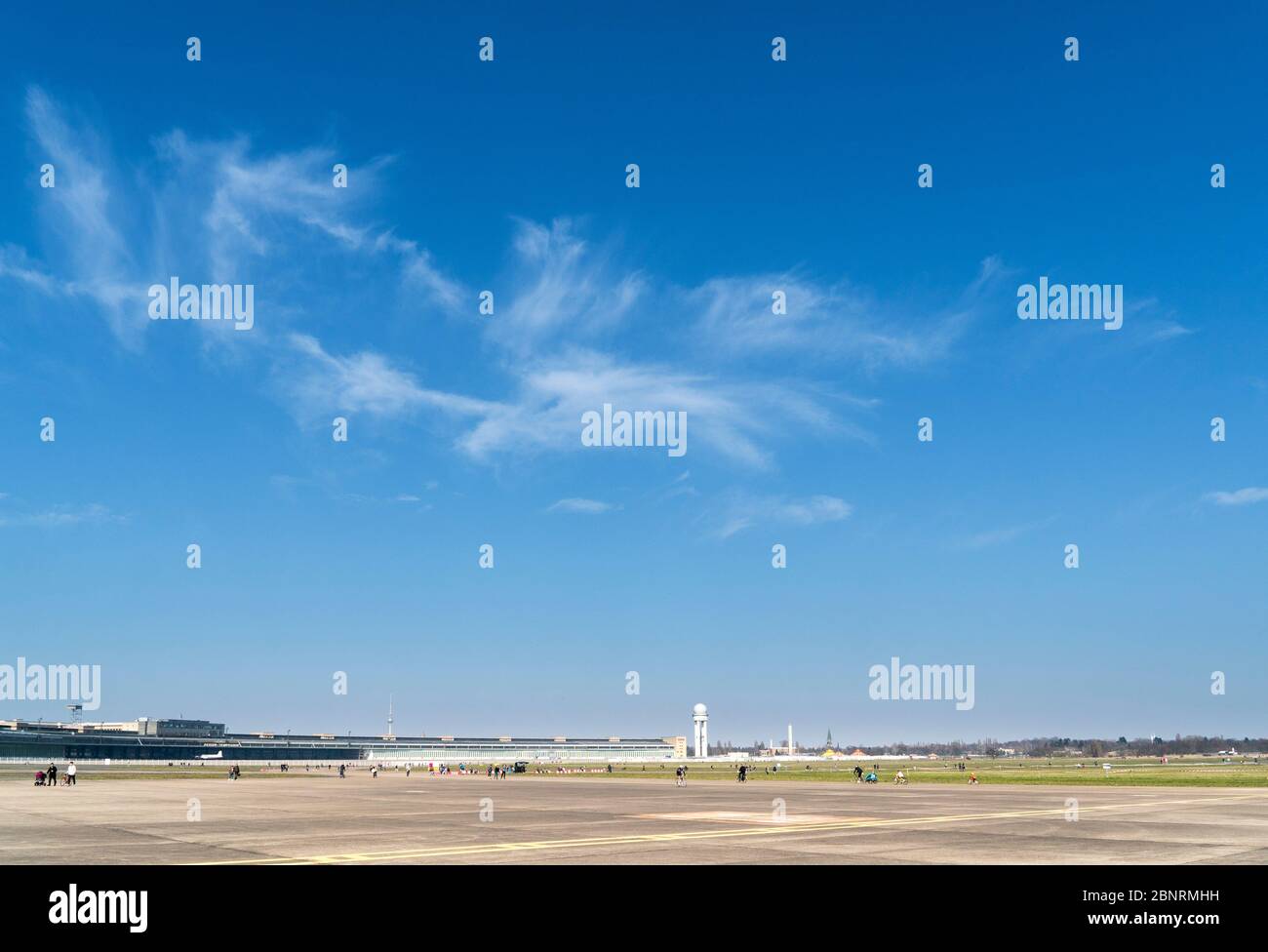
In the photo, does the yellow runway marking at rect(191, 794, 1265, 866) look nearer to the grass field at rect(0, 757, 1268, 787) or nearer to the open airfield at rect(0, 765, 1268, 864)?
the open airfield at rect(0, 765, 1268, 864)

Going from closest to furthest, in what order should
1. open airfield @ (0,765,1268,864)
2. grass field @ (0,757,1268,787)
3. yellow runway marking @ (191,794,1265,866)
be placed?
1. yellow runway marking @ (191,794,1265,866)
2. open airfield @ (0,765,1268,864)
3. grass field @ (0,757,1268,787)

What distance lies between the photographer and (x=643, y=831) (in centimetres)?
2811

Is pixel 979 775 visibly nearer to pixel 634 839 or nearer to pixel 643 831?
pixel 643 831

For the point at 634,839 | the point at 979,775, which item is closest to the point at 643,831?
the point at 634,839

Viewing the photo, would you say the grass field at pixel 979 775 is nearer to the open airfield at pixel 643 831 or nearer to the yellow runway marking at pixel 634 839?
the open airfield at pixel 643 831

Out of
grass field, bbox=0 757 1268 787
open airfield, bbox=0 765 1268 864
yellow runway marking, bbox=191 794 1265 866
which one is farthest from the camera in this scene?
grass field, bbox=0 757 1268 787

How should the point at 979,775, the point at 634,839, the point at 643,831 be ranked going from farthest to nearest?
the point at 979,775, the point at 643,831, the point at 634,839

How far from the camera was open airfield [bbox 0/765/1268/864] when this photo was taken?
2148 centimetres

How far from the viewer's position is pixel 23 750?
198125mm

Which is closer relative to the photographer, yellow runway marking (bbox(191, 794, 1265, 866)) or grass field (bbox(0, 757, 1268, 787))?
yellow runway marking (bbox(191, 794, 1265, 866))

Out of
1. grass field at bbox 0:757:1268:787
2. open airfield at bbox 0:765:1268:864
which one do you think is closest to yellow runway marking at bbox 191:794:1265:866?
open airfield at bbox 0:765:1268:864

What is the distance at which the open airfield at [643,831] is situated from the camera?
21484mm
